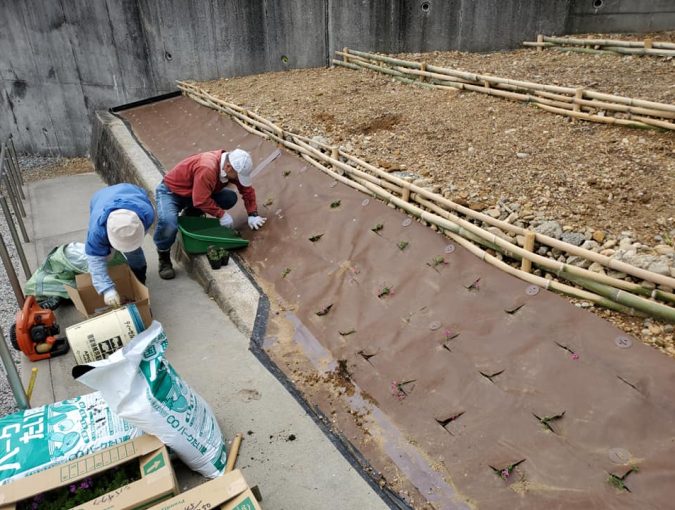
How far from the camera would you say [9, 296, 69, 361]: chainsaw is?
142 inches

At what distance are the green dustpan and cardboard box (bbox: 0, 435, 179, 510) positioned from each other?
7.55 feet

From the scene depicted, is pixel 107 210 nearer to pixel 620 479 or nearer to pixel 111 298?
pixel 111 298

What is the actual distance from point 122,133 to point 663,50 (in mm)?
7621

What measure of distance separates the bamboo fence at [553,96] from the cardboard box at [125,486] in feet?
16.0

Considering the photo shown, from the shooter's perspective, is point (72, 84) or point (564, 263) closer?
point (564, 263)

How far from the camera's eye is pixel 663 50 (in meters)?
6.64

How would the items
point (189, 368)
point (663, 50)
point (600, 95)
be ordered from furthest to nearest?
point (663, 50) < point (600, 95) < point (189, 368)

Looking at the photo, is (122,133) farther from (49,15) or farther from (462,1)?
(462,1)

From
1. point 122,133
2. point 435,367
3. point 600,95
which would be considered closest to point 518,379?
point 435,367

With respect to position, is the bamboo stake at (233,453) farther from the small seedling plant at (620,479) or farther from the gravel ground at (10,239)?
the small seedling plant at (620,479)

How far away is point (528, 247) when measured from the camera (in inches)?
140

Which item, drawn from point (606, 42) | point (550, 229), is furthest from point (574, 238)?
point (606, 42)

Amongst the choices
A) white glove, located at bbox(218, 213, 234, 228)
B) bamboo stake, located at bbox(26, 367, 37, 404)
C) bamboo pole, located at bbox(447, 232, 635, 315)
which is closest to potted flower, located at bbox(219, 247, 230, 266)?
white glove, located at bbox(218, 213, 234, 228)

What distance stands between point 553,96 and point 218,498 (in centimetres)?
511
